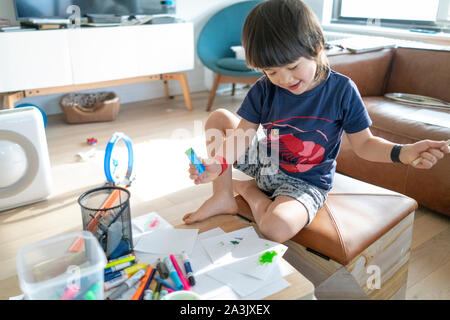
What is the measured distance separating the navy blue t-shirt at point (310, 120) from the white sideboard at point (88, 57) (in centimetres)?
153

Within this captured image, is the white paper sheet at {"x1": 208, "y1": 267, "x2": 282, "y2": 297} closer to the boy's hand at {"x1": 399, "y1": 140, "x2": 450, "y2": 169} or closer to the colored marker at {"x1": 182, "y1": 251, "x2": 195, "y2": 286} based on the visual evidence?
the colored marker at {"x1": 182, "y1": 251, "x2": 195, "y2": 286}

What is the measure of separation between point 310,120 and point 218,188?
0.32 metres

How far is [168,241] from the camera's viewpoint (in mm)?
937

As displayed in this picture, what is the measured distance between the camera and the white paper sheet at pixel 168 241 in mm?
899

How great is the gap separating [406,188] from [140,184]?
3.51 ft

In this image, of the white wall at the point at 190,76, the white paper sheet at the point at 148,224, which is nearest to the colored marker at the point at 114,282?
the white paper sheet at the point at 148,224

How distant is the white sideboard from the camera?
2178 millimetres

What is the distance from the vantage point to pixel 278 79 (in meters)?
0.97

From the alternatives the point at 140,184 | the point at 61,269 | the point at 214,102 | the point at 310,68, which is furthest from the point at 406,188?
the point at 214,102

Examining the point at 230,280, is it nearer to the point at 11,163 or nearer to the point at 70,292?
the point at 70,292

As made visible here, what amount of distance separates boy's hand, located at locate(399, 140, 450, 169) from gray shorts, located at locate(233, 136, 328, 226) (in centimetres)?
24

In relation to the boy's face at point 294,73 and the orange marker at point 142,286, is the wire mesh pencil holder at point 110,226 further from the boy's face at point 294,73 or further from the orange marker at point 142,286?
the boy's face at point 294,73

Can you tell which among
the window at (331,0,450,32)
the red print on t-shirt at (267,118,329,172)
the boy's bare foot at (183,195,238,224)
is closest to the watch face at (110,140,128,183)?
the boy's bare foot at (183,195,238,224)
